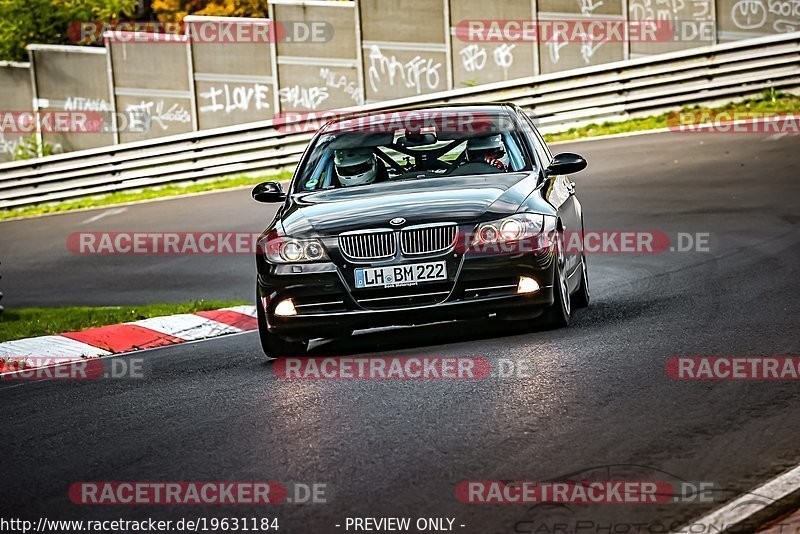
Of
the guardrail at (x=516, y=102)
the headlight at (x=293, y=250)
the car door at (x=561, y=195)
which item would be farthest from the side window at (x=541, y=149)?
the guardrail at (x=516, y=102)

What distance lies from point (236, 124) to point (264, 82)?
1021mm

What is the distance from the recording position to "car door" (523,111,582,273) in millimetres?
9586

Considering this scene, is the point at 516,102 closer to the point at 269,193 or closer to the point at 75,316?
the point at 75,316

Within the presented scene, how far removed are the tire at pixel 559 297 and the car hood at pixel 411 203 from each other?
445mm

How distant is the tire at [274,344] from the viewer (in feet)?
30.1

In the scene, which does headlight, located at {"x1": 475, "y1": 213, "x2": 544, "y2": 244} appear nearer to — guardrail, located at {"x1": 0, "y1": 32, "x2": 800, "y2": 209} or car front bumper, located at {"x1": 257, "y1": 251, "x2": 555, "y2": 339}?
car front bumper, located at {"x1": 257, "y1": 251, "x2": 555, "y2": 339}

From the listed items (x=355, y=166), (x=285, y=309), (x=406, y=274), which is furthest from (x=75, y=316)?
(x=406, y=274)

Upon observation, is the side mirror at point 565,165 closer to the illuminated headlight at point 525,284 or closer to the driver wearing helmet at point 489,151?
the driver wearing helmet at point 489,151

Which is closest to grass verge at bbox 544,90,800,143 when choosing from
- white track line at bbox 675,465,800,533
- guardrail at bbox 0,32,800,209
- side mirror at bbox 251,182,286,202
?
guardrail at bbox 0,32,800,209

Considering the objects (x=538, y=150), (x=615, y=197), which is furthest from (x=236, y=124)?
(x=538, y=150)

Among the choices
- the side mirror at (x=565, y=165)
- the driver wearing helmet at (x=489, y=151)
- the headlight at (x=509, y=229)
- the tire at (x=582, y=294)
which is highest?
→ the driver wearing helmet at (x=489, y=151)

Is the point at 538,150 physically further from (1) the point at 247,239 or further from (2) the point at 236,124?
(2) the point at 236,124

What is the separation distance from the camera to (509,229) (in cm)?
878

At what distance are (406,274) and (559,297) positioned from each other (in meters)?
1.08
